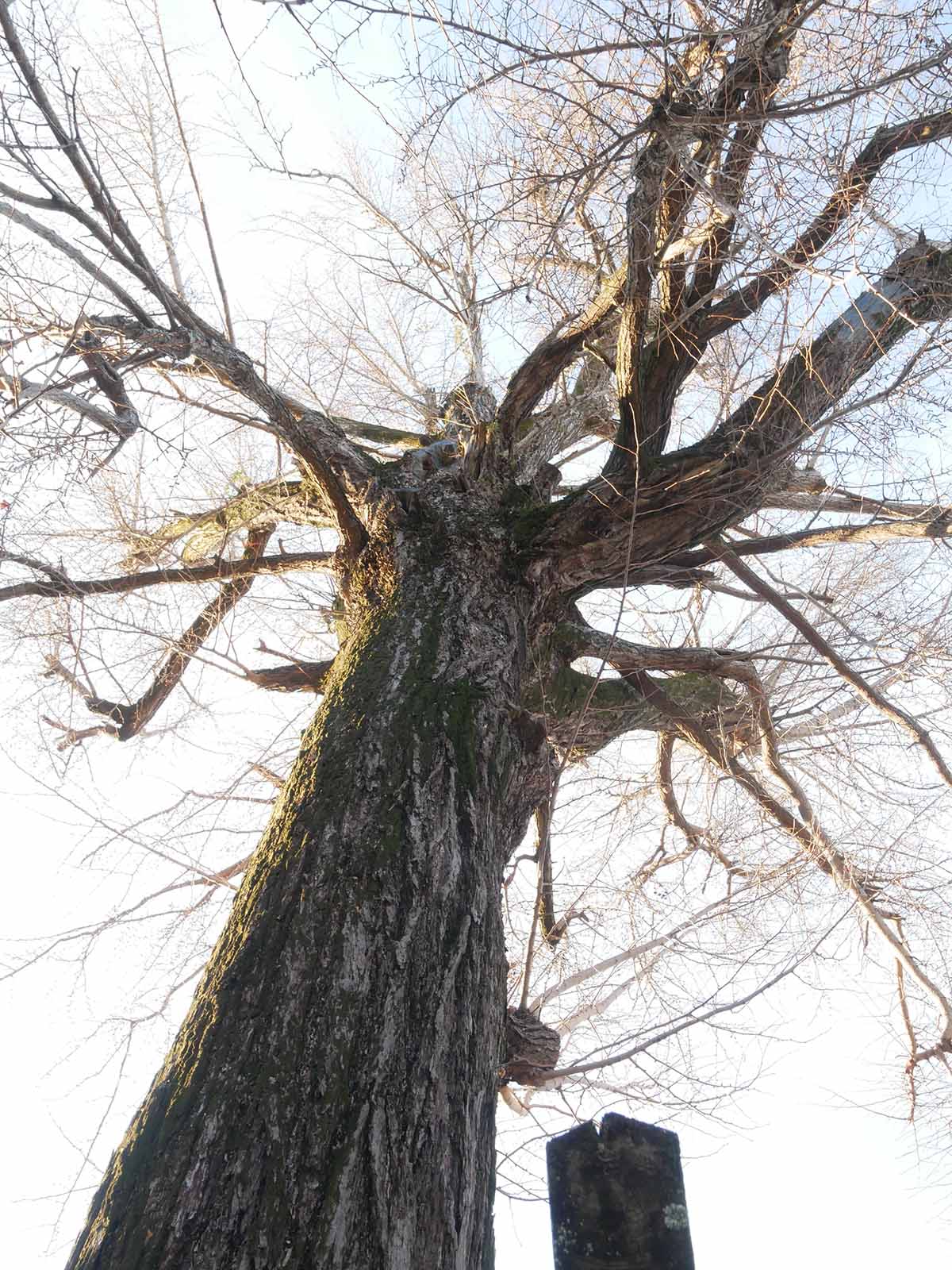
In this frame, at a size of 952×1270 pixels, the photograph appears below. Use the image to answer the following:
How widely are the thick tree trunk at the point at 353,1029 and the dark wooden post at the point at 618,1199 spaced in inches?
7.0

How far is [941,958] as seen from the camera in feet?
10.5

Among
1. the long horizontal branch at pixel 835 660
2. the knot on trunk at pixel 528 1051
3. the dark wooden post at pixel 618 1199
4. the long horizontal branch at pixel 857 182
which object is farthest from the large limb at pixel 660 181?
the dark wooden post at pixel 618 1199

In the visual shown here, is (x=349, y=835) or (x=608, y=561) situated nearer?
(x=349, y=835)

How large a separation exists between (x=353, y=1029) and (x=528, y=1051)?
102cm

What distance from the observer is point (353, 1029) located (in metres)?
1.25

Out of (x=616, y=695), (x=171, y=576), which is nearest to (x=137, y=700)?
(x=171, y=576)

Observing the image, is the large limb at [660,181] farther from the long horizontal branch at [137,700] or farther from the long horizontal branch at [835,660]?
the long horizontal branch at [137,700]

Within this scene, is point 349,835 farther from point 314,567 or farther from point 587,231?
point 587,231

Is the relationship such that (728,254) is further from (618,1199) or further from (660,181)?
(618,1199)

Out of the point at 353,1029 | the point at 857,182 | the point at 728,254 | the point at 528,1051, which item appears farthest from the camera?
the point at 728,254

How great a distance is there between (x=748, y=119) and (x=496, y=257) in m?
1.35

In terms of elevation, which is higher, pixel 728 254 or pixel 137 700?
pixel 728 254

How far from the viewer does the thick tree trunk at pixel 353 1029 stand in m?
1.02

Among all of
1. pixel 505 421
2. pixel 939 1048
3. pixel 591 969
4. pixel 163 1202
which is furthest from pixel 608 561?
pixel 939 1048
